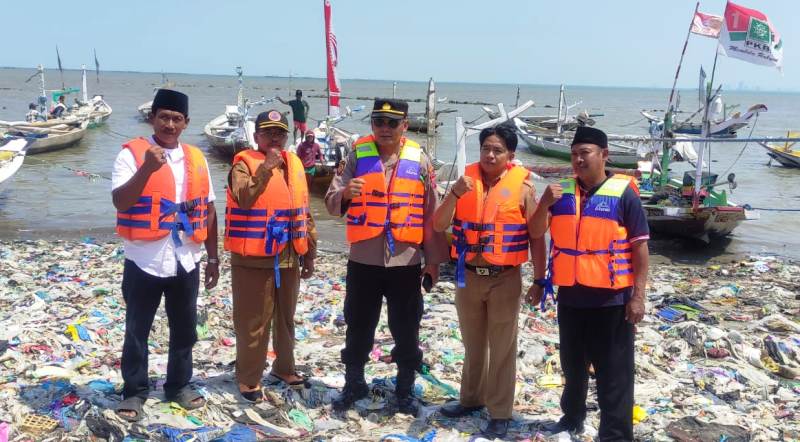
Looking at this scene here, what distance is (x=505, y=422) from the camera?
3.82m

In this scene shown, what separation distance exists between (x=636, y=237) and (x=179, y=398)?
294cm

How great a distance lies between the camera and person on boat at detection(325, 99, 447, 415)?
3.84 meters

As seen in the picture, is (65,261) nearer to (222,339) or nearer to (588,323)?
(222,339)

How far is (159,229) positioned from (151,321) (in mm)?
607

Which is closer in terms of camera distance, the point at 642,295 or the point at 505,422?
the point at 642,295

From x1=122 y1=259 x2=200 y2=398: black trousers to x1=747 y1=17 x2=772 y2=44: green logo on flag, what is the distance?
9670 millimetres

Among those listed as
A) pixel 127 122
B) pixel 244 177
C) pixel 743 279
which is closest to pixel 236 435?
pixel 244 177

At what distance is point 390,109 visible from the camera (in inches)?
149

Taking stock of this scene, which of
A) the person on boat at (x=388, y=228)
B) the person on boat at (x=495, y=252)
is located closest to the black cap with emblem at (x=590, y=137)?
the person on boat at (x=495, y=252)

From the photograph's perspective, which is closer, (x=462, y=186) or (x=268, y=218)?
(x=462, y=186)

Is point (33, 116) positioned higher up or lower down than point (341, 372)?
higher up

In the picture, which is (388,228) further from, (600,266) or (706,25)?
(706,25)

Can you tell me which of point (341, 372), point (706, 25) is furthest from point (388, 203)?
point (706, 25)

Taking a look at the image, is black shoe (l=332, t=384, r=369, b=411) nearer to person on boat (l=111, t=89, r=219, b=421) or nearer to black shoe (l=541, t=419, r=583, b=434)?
person on boat (l=111, t=89, r=219, b=421)
